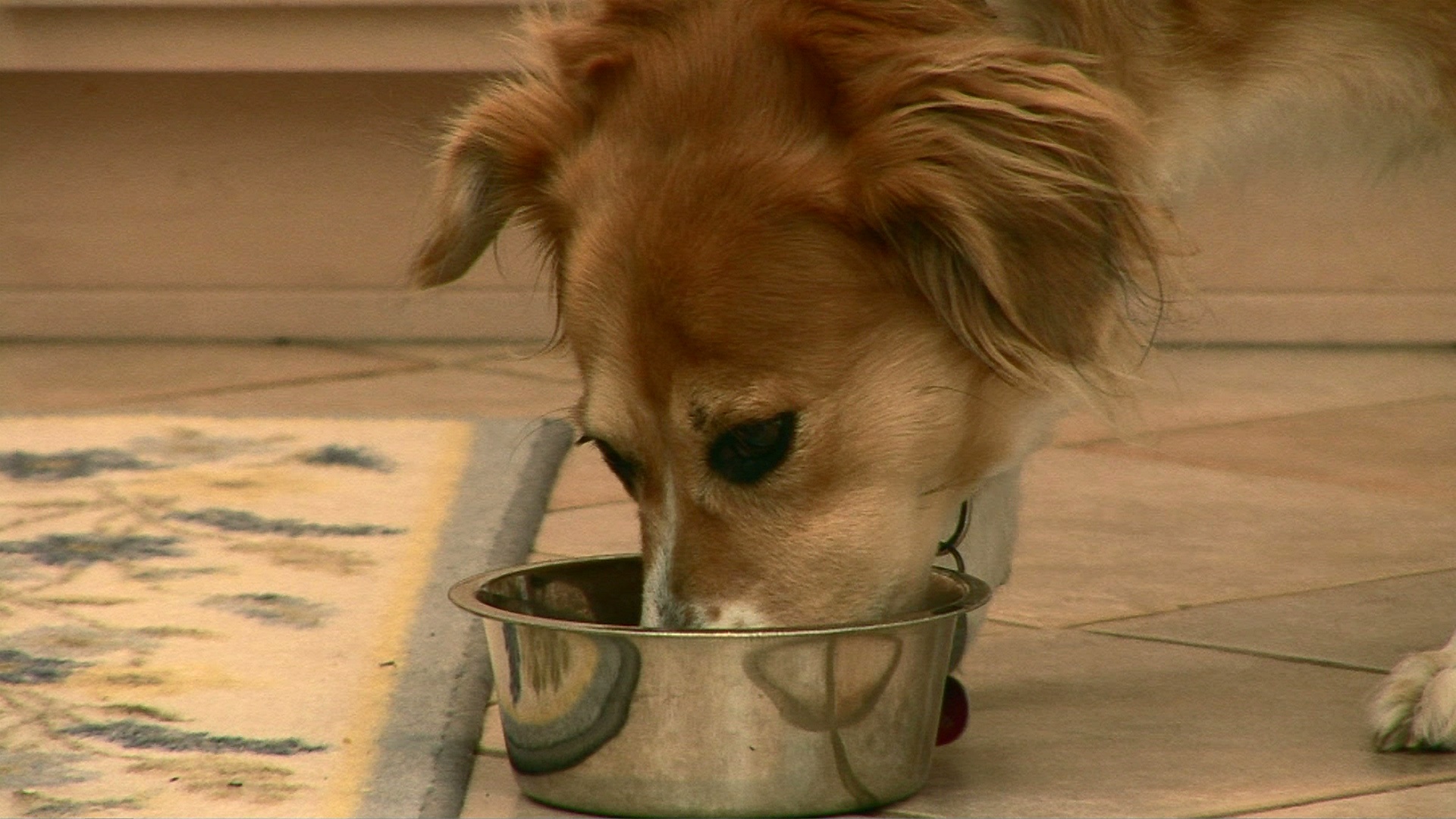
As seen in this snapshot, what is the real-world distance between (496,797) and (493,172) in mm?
708

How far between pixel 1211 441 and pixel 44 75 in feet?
8.76

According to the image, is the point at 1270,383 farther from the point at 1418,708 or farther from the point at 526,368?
the point at 1418,708

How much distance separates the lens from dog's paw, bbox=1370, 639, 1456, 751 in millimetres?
1822

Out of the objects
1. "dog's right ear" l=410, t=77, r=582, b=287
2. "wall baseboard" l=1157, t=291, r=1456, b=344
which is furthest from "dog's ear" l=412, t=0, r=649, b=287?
"wall baseboard" l=1157, t=291, r=1456, b=344

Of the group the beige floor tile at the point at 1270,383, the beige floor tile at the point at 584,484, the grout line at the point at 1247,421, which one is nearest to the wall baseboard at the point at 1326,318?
the beige floor tile at the point at 1270,383

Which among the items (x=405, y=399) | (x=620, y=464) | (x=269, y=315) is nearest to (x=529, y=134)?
(x=620, y=464)

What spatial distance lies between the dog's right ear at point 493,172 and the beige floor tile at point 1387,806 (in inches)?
36.0

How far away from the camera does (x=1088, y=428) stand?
353 centimetres

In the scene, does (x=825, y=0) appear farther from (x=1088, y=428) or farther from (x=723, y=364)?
(x=1088, y=428)

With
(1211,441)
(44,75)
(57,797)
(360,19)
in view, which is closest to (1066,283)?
(57,797)

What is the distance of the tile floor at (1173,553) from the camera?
178 cm

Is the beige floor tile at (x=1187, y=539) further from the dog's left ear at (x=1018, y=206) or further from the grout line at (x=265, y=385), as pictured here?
the grout line at (x=265, y=385)

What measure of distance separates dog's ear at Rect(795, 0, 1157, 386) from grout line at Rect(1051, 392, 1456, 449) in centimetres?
159

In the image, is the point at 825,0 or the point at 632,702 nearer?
the point at 632,702
